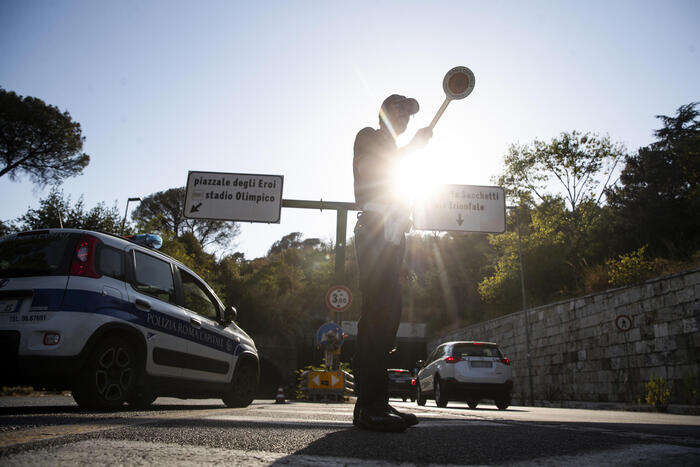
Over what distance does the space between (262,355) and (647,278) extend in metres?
26.7

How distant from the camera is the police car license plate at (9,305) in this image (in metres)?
4.61

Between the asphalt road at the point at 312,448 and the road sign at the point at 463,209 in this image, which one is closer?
the asphalt road at the point at 312,448

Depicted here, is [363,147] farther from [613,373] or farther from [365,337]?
[613,373]

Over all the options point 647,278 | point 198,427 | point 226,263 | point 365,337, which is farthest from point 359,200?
point 226,263

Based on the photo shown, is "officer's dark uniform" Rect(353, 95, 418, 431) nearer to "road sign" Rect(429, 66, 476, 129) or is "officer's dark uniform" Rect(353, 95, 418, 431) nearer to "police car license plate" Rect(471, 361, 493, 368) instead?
"road sign" Rect(429, 66, 476, 129)

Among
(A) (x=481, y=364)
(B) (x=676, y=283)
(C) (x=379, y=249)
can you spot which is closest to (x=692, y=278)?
(B) (x=676, y=283)

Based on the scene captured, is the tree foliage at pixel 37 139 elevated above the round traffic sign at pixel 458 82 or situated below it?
above

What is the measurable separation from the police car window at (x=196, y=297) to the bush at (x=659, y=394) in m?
10.9

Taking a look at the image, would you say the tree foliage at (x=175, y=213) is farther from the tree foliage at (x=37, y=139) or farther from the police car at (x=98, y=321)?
the police car at (x=98, y=321)

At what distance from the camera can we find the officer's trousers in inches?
129

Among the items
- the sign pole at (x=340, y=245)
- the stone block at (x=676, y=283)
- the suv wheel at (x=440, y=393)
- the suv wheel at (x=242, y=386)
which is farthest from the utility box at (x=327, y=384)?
the stone block at (x=676, y=283)

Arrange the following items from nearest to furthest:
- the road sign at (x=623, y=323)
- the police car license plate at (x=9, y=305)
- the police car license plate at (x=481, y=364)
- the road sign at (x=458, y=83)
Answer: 1. the police car license plate at (x=9, y=305)
2. the road sign at (x=458, y=83)
3. the police car license plate at (x=481, y=364)
4. the road sign at (x=623, y=323)

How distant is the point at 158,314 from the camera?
564 cm

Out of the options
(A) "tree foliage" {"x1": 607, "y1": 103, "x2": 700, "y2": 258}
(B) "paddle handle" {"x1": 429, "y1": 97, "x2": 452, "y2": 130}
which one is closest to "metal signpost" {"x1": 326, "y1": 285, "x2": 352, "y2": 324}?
(B) "paddle handle" {"x1": 429, "y1": 97, "x2": 452, "y2": 130}
